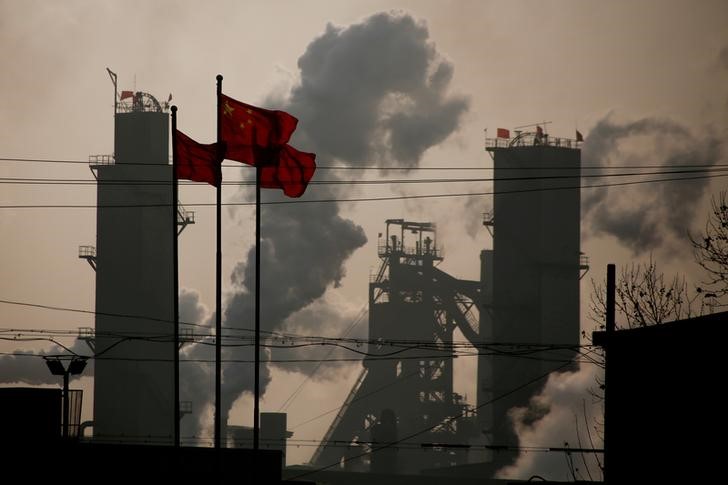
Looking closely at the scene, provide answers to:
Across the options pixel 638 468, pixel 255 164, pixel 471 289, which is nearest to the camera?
pixel 638 468

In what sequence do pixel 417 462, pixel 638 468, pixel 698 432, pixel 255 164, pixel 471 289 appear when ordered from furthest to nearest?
pixel 417 462 → pixel 471 289 → pixel 255 164 → pixel 638 468 → pixel 698 432

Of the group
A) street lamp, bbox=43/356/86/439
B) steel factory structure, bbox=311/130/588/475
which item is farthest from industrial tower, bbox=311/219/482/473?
street lamp, bbox=43/356/86/439

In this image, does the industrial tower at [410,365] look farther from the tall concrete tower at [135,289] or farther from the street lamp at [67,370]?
the street lamp at [67,370]

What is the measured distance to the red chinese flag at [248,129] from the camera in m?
22.8

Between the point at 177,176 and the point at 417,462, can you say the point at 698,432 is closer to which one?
the point at 177,176

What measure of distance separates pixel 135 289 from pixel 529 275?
26.0 metres

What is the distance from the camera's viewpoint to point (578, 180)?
84875mm

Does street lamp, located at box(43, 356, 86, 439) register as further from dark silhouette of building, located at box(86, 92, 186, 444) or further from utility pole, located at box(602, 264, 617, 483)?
dark silhouette of building, located at box(86, 92, 186, 444)

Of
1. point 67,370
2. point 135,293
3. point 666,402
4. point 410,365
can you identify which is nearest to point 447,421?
point 410,365

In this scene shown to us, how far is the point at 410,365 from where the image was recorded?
3588 inches

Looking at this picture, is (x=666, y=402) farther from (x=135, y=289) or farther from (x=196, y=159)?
(x=135, y=289)

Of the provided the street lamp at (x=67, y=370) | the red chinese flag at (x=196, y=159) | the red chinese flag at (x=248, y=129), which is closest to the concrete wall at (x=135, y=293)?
the street lamp at (x=67, y=370)

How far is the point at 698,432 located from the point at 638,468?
2.30m

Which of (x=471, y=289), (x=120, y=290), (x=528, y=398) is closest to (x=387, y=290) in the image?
(x=471, y=289)
